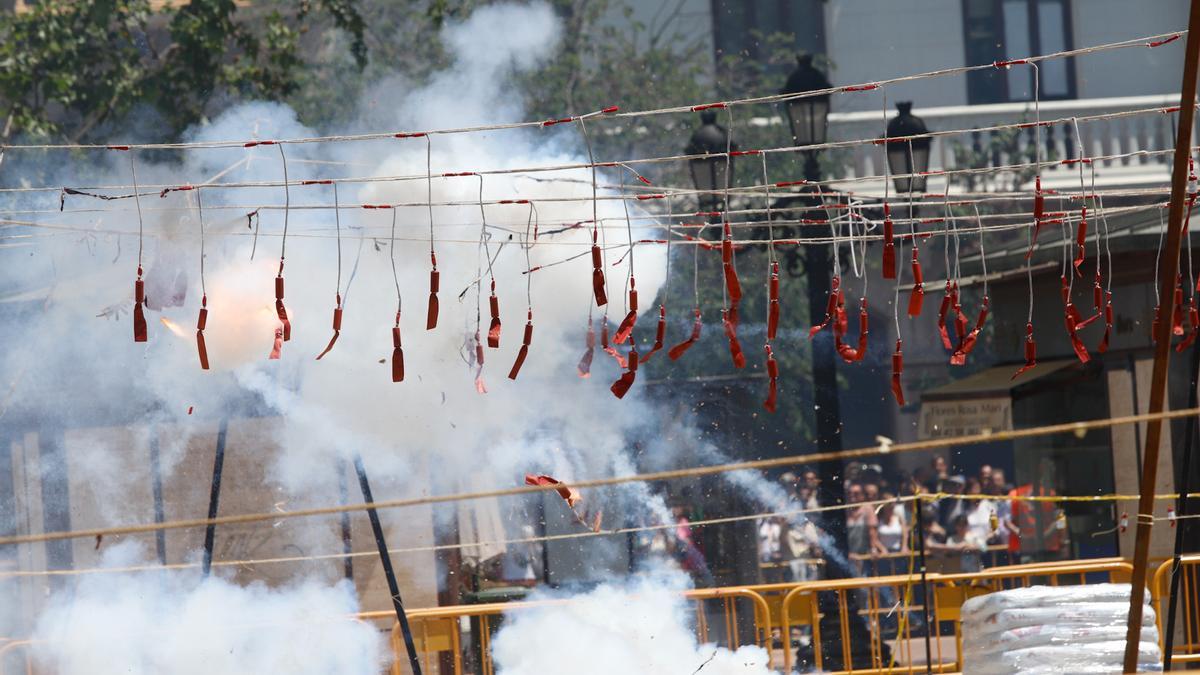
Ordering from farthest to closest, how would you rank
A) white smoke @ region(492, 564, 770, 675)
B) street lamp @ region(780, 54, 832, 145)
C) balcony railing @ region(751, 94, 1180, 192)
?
1. balcony railing @ region(751, 94, 1180, 192)
2. street lamp @ region(780, 54, 832, 145)
3. white smoke @ region(492, 564, 770, 675)

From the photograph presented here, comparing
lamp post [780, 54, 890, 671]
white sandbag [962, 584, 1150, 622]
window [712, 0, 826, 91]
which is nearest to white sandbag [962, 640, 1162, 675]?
white sandbag [962, 584, 1150, 622]

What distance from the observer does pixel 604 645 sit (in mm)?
8906

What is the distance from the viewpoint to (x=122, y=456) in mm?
10906

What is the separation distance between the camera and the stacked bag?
722cm

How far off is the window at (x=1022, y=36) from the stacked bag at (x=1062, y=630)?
11.9 meters

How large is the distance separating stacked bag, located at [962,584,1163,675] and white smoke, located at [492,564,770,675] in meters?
1.76

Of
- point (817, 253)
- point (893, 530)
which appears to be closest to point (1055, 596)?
point (817, 253)

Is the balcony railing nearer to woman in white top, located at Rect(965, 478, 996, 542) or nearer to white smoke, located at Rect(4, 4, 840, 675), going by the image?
woman in white top, located at Rect(965, 478, 996, 542)

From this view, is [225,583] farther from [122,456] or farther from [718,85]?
[718,85]

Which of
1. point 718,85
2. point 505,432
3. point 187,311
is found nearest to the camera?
point 187,311

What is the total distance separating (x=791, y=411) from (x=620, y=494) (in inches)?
123

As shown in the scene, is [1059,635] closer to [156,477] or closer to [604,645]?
[604,645]

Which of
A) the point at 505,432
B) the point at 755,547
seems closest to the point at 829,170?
the point at 755,547

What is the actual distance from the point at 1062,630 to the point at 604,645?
283cm
